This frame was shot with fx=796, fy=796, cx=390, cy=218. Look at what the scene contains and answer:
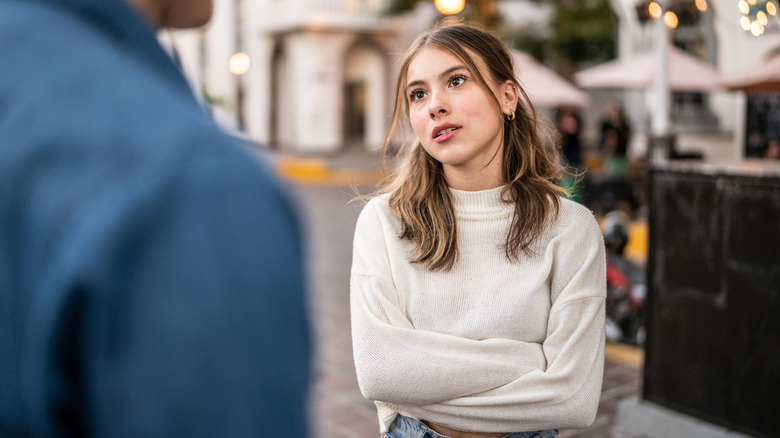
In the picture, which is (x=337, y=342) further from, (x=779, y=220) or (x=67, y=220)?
(x=67, y=220)

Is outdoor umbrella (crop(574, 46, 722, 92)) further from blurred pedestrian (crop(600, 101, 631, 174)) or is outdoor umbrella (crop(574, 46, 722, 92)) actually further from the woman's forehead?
the woman's forehead

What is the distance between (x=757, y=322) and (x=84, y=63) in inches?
142

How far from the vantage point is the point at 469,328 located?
73.4 inches

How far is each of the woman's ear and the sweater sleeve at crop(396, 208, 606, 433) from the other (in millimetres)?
350

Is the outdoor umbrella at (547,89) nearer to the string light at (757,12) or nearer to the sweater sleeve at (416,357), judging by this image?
the string light at (757,12)

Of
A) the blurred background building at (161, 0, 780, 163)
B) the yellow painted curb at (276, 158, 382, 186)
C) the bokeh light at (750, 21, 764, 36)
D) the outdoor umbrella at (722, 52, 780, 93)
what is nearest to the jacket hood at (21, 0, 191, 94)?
the bokeh light at (750, 21, 764, 36)

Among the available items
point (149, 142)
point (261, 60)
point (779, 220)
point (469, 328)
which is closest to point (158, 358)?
point (149, 142)

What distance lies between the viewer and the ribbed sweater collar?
1993 mm

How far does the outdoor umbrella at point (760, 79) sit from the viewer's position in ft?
21.3

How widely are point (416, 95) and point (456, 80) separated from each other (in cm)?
12

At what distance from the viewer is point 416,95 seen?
6.60 ft

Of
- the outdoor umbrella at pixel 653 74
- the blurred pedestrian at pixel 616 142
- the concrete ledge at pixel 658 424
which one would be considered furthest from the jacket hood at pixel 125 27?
the blurred pedestrian at pixel 616 142

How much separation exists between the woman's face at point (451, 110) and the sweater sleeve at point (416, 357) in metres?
0.36

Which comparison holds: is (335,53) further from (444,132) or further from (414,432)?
(414,432)
